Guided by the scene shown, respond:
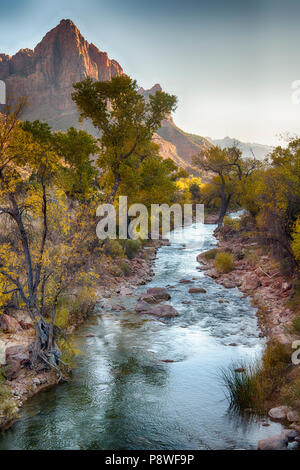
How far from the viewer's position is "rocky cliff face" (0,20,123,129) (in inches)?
6107

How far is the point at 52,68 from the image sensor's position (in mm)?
169125

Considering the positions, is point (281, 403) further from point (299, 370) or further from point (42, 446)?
point (42, 446)

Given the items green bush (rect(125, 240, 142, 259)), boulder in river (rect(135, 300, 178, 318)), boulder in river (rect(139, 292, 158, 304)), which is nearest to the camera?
boulder in river (rect(135, 300, 178, 318))

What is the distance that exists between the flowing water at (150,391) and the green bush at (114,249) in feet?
23.5

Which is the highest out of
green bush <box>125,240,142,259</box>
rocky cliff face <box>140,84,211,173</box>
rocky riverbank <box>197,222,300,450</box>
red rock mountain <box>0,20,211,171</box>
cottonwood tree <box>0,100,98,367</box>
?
red rock mountain <box>0,20,211,171</box>

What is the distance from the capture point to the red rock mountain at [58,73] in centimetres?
15550

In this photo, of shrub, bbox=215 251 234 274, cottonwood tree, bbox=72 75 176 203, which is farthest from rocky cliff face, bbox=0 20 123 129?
shrub, bbox=215 251 234 274

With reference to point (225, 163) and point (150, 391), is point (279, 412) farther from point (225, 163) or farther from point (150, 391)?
point (225, 163)

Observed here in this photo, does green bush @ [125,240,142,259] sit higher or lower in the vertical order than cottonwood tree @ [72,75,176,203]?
lower

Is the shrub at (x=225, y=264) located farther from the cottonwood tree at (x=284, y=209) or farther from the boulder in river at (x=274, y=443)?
the boulder in river at (x=274, y=443)

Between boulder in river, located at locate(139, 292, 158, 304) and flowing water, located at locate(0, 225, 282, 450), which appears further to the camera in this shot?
boulder in river, located at locate(139, 292, 158, 304)

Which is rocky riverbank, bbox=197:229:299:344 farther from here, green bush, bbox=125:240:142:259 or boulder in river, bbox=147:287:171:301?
green bush, bbox=125:240:142:259
